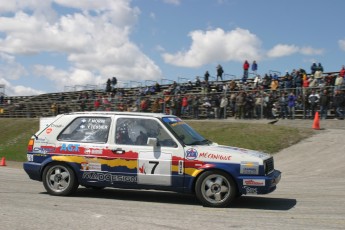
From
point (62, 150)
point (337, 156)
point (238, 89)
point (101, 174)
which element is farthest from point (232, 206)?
point (238, 89)

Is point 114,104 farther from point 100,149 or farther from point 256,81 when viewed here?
point 100,149

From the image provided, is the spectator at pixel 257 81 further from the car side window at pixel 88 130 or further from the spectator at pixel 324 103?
the car side window at pixel 88 130

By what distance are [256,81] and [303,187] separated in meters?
18.7

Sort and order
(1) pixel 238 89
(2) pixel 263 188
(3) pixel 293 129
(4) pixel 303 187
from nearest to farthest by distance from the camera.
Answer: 1. (2) pixel 263 188
2. (4) pixel 303 187
3. (3) pixel 293 129
4. (1) pixel 238 89

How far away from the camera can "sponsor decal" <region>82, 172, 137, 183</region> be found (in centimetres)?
860

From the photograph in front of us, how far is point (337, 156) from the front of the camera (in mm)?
16234

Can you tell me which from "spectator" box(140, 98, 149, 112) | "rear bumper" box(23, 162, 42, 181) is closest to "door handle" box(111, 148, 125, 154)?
"rear bumper" box(23, 162, 42, 181)

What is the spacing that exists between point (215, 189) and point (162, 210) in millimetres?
1006

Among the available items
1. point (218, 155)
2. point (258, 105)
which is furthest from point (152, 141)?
point (258, 105)

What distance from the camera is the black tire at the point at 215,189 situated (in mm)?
8047

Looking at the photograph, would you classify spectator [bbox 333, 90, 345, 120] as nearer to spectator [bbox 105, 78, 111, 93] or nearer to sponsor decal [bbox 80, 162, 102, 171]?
sponsor decal [bbox 80, 162, 102, 171]

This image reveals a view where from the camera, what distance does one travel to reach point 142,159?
853cm

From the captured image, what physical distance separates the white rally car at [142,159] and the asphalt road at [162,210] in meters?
0.35

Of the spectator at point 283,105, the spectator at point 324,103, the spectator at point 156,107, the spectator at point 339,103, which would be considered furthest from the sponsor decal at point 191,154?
the spectator at point 156,107
